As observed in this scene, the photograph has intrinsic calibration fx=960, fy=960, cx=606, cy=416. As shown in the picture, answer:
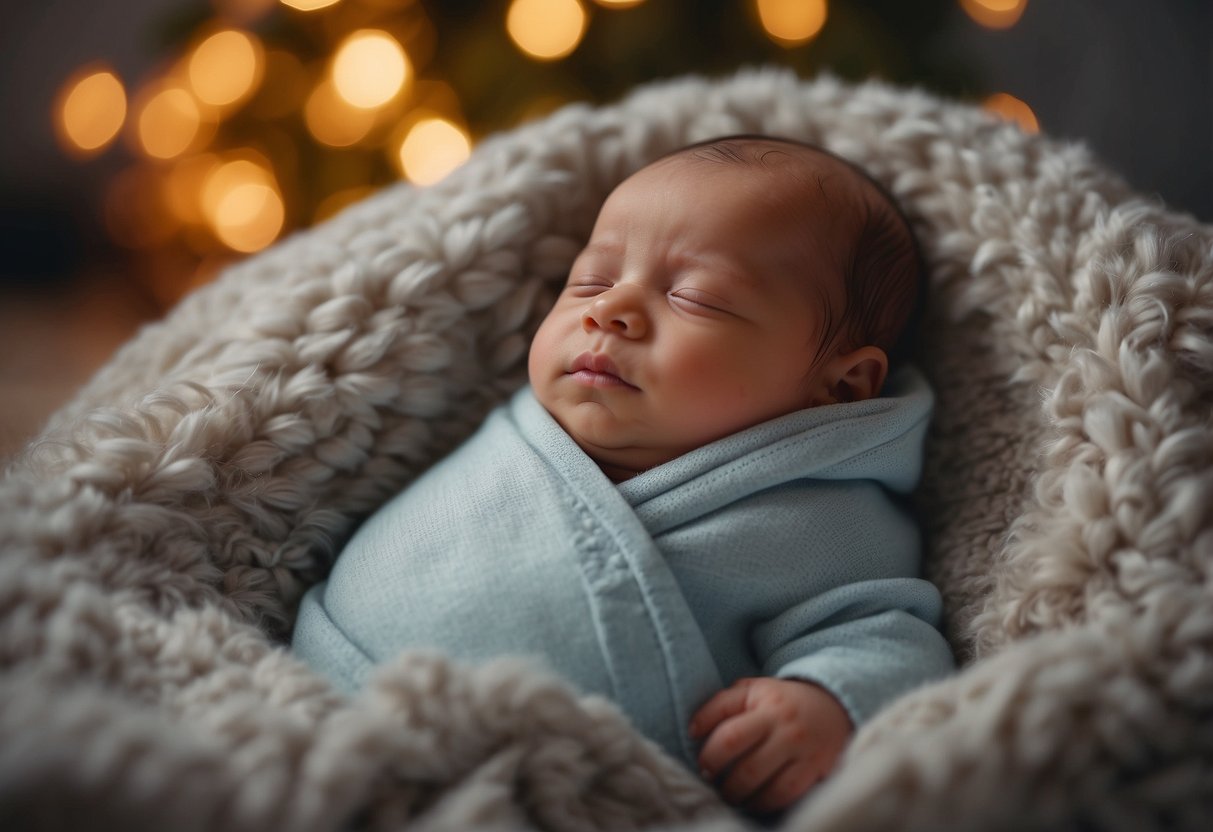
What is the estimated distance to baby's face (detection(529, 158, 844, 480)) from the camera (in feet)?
2.82

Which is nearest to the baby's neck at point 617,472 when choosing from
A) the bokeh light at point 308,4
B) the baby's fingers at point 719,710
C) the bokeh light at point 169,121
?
the baby's fingers at point 719,710

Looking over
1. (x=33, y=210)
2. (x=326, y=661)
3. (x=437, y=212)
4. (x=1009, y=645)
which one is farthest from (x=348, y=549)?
(x=33, y=210)

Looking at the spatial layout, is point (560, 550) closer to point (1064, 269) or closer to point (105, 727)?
point (105, 727)

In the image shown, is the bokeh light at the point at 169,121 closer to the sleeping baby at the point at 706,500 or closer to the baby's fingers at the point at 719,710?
the sleeping baby at the point at 706,500

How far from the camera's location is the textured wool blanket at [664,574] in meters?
0.76

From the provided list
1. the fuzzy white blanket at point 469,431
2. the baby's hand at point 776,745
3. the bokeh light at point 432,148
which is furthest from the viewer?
the bokeh light at point 432,148

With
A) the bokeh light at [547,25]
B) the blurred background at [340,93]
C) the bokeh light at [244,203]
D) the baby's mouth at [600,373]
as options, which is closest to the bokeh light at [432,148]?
the blurred background at [340,93]

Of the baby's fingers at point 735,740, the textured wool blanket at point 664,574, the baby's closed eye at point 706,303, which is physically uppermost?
the baby's closed eye at point 706,303

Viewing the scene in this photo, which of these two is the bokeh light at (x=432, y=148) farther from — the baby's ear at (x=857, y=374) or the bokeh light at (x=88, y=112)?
the baby's ear at (x=857, y=374)

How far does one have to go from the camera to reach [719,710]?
736mm

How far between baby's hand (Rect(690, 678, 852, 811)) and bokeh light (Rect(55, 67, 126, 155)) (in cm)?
169

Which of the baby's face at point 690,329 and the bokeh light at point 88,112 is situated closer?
Answer: the baby's face at point 690,329

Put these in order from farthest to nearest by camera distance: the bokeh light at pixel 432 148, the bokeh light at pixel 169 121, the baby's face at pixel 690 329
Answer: the bokeh light at pixel 169 121 → the bokeh light at pixel 432 148 → the baby's face at pixel 690 329

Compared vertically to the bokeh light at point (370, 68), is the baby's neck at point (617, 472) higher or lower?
lower
